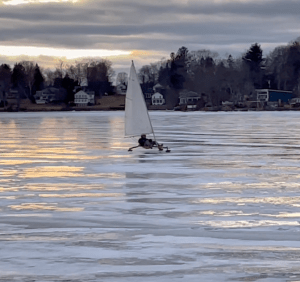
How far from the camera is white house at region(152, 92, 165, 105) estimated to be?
19438 centimetres

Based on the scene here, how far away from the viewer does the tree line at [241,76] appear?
165 metres

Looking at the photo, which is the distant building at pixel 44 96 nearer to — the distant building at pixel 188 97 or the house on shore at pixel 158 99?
the house on shore at pixel 158 99

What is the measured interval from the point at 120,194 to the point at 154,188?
4.12ft

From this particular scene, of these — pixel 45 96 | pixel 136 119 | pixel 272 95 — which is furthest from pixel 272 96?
pixel 136 119

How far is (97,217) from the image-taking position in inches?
472

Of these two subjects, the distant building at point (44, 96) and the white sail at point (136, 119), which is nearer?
the white sail at point (136, 119)

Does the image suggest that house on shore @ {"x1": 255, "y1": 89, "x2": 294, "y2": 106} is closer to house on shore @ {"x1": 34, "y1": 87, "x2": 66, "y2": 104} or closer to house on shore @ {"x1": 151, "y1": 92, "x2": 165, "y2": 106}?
house on shore @ {"x1": 151, "y1": 92, "x2": 165, "y2": 106}

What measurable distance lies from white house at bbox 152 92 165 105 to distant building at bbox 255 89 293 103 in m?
39.4

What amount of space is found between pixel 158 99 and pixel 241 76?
34.8 metres

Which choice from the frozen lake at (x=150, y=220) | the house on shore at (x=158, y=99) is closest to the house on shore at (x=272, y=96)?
the house on shore at (x=158, y=99)

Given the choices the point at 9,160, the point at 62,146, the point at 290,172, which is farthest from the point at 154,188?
the point at 62,146

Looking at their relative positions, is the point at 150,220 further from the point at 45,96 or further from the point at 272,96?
the point at 45,96

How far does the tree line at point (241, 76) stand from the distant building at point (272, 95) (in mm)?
3279

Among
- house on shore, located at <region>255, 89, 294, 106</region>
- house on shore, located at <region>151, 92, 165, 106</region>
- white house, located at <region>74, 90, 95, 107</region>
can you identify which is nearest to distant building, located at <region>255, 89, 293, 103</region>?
house on shore, located at <region>255, 89, 294, 106</region>
